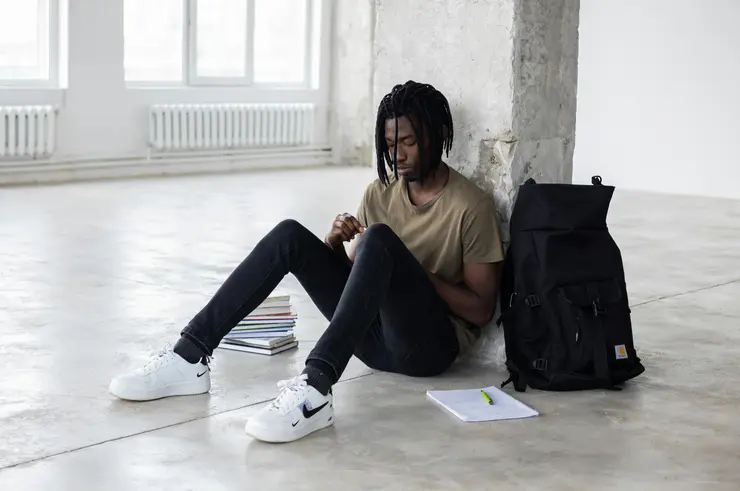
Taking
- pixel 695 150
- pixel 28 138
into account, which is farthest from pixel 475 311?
pixel 695 150

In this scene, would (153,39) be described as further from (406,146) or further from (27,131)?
(406,146)

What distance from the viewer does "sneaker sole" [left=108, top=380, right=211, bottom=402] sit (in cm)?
316

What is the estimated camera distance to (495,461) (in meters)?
2.77

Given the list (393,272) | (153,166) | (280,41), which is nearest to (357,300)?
(393,272)

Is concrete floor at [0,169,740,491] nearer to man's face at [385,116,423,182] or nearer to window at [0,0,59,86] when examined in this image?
man's face at [385,116,423,182]

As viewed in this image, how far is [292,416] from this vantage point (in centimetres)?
285

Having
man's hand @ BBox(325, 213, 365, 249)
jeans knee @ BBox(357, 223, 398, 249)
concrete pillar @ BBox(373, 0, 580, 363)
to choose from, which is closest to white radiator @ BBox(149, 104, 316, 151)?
concrete pillar @ BBox(373, 0, 580, 363)

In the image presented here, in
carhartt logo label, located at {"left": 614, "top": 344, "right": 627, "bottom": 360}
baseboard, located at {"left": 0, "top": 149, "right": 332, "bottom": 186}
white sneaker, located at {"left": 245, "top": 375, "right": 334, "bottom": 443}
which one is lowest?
white sneaker, located at {"left": 245, "top": 375, "right": 334, "bottom": 443}

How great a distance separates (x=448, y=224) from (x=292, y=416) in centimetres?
80

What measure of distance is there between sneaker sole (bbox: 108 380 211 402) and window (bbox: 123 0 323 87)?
6.94 meters

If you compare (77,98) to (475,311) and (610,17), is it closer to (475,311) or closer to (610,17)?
(610,17)

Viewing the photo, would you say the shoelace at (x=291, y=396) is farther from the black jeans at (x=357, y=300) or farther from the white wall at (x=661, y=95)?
the white wall at (x=661, y=95)

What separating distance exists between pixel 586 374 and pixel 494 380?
0.31 metres

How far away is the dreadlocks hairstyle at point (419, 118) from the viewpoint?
3.29 m
